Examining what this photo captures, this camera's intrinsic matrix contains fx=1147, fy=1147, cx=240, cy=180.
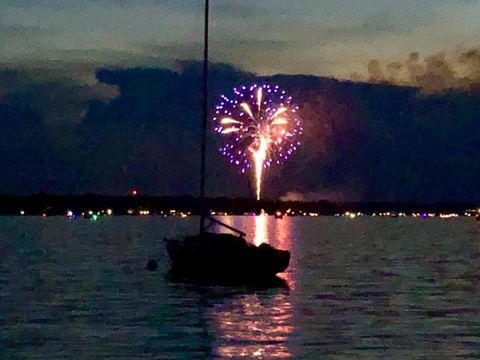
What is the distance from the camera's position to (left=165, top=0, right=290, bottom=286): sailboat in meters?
63.6

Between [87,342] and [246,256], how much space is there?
2420 cm

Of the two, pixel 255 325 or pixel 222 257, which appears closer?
pixel 255 325

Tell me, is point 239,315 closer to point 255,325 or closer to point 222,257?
point 255,325

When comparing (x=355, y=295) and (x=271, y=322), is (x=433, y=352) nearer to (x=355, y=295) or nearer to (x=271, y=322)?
(x=271, y=322)

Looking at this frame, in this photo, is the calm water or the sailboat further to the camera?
the sailboat

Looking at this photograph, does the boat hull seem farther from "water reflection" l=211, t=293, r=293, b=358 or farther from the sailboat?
"water reflection" l=211, t=293, r=293, b=358

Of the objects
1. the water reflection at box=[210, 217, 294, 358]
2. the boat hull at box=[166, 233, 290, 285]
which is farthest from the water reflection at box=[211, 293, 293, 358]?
the boat hull at box=[166, 233, 290, 285]

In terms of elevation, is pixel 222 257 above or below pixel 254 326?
above

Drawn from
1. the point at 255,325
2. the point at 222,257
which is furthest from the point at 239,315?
the point at 222,257

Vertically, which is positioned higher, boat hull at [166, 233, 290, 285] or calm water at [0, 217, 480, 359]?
boat hull at [166, 233, 290, 285]

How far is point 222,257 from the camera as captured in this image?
6378 centimetres

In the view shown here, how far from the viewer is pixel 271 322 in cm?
4791

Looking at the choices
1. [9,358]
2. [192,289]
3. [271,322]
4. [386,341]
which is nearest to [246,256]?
[192,289]

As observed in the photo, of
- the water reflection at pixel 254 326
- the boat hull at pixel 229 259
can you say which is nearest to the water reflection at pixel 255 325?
the water reflection at pixel 254 326
